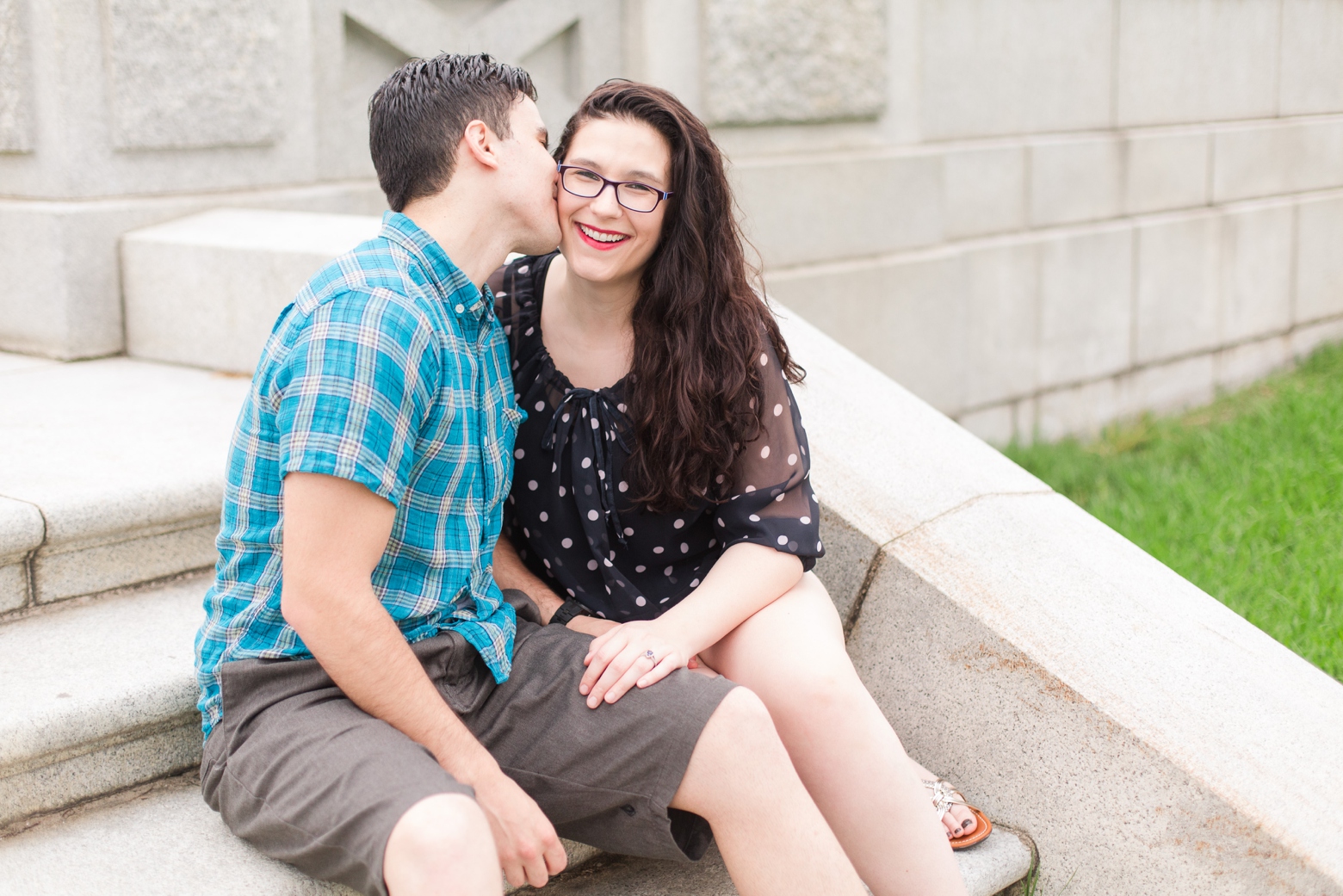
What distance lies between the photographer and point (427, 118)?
2061 mm

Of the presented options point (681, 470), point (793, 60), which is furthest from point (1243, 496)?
point (681, 470)

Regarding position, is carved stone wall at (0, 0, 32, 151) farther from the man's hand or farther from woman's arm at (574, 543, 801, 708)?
the man's hand

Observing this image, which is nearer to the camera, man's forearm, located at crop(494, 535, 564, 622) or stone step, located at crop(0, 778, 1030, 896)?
stone step, located at crop(0, 778, 1030, 896)

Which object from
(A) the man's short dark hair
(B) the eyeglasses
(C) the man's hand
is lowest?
(C) the man's hand

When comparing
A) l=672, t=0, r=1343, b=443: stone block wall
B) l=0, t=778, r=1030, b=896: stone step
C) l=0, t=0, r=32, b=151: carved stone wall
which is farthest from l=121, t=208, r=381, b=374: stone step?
l=672, t=0, r=1343, b=443: stone block wall

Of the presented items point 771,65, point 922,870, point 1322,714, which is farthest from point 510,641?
point 771,65

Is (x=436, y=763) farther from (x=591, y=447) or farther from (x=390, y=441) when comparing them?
(x=591, y=447)

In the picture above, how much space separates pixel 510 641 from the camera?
213 centimetres

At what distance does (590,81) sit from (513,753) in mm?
3387

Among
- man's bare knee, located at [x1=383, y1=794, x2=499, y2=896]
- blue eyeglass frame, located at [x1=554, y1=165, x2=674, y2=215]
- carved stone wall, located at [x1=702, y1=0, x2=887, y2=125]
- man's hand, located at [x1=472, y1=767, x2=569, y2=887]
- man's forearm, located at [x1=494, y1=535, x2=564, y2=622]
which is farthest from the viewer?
carved stone wall, located at [x1=702, y1=0, x2=887, y2=125]

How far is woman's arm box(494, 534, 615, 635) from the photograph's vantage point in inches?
91.4

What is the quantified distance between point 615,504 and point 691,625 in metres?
0.29

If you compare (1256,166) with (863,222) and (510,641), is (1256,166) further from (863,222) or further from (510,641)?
(510,641)

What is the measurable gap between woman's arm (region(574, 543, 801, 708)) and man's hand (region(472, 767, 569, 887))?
20cm
